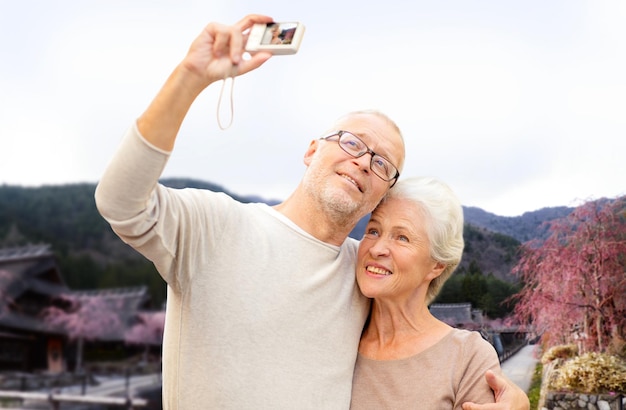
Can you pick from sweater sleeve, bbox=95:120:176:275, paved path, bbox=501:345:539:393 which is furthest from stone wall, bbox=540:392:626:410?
sweater sleeve, bbox=95:120:176:275

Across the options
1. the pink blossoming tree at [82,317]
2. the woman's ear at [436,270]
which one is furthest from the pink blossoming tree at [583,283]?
the pink blossoming tree at [82,317]

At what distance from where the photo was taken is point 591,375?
2.92 metres

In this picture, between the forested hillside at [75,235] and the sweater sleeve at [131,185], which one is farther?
the forested hillside at [75,235]

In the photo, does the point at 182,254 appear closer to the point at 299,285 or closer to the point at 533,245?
the point at 299,285

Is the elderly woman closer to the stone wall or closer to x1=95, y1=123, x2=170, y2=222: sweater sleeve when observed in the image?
x1=95, y1=123, x2=170, y2=222: sweater sleeve

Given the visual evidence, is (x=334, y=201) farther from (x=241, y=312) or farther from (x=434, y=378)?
(x=434, y=378)

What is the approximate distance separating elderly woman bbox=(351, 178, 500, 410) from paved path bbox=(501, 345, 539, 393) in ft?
4.95

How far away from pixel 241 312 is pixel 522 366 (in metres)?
2.01

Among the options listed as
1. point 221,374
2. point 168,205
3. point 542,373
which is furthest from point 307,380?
point 542,373

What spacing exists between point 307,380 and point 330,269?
24cm

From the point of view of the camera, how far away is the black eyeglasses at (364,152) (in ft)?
4.88

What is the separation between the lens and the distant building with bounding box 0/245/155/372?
5.09 metres

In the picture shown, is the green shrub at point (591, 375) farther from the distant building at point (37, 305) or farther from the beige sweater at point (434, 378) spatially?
the distant building at point (37, 305)

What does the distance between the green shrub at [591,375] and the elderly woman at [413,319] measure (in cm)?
165
